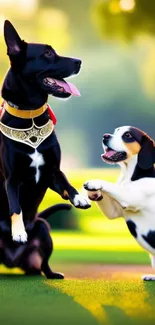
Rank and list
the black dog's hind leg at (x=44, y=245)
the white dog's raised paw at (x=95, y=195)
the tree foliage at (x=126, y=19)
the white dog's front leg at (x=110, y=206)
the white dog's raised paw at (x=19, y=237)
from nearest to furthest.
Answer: the white dog's raised paw at (x=19, y=237) < the white dog's raised paw at (x=95, y=195) < the white dog's front leg at (x=110, y=206) < the black dog's hind leg at (x=44, y=245) < the tree foliage at (x=126, y=19)

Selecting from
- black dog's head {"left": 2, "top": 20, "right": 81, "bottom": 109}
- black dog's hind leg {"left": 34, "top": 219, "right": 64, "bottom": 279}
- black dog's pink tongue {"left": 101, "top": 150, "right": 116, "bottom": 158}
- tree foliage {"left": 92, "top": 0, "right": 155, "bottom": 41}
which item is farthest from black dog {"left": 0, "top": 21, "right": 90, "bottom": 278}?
tree foliage {"left": 92, "top": 0, "right": 155, "bottom": 41}

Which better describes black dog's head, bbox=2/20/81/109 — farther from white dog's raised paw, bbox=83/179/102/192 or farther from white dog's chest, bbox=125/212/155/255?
white dog's chest, bbox=125/212/155/255

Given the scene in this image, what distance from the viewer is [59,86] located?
8.47ft

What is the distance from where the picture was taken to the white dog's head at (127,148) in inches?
106

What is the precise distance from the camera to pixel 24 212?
9.50ft

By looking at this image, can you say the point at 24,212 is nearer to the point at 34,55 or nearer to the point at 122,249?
the point at 34,55

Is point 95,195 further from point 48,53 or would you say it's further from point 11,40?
point 11,40

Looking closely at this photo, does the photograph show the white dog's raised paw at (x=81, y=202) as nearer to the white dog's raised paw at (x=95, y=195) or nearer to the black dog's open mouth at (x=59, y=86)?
the white dog's raised paw at (x=95, y=195)

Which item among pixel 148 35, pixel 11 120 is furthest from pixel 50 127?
pixel 148 35

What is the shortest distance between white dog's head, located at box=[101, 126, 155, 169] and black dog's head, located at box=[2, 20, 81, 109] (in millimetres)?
266

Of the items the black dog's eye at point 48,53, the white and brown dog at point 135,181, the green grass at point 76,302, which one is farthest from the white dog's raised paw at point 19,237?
the black dog's eye at point 48,53

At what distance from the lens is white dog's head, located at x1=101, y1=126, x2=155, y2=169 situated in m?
2.69

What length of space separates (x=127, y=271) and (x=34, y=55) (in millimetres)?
1460

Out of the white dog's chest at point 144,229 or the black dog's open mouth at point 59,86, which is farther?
the white dog's chest at point 144,229
